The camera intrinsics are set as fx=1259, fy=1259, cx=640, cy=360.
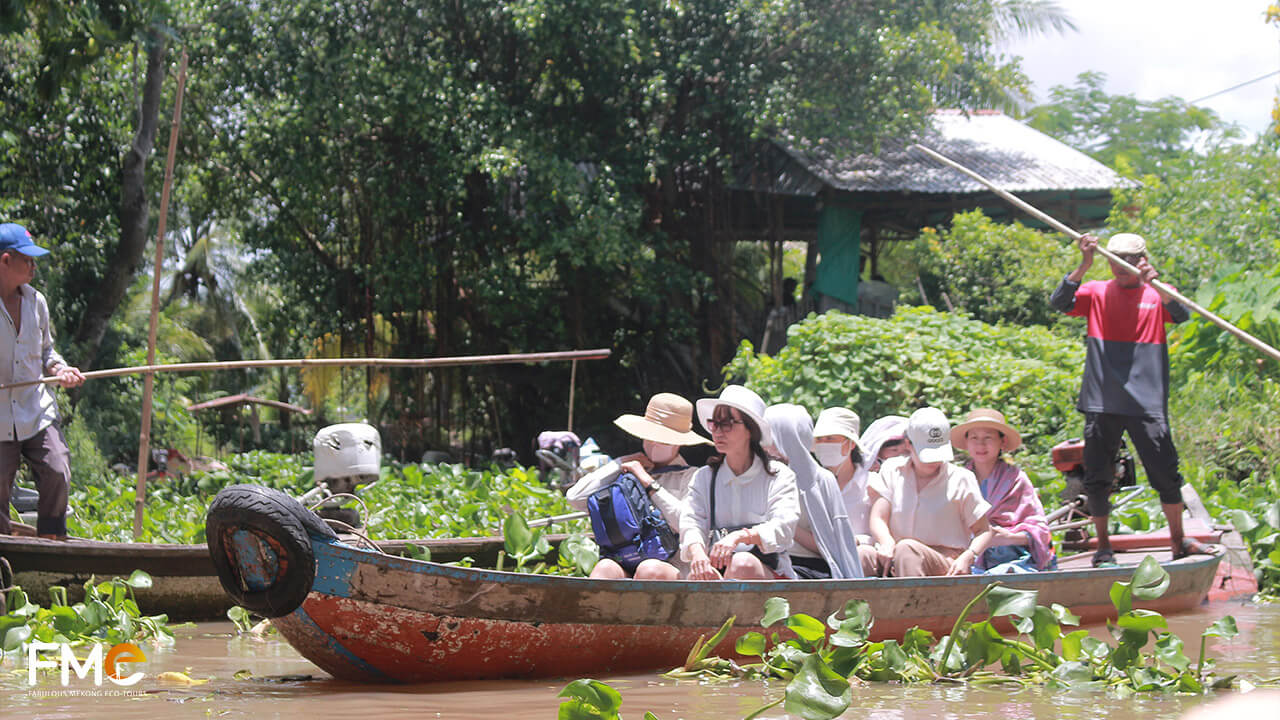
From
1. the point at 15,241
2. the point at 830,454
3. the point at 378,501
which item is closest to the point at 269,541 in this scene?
the point at 15,241

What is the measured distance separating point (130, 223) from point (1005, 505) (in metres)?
9.50

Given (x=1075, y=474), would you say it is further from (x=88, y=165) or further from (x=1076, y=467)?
(x=88, y=165)

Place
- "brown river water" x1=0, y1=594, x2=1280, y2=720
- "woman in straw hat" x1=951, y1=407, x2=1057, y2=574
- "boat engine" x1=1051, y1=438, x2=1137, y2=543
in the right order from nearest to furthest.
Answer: "brown river water" x1=0, y1=594, x2=1280, y2=720 → "woman in straw hat" x1=951, y1=407, x2=1057, y2=574 → "boat engine" x1=1051, y1=438, x2=1137, y2=543

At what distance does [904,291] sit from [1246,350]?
634 cm

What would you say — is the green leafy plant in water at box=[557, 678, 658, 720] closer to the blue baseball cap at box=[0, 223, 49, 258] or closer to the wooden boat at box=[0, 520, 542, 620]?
the wooden boat at box=[0, 520, 542, 620]

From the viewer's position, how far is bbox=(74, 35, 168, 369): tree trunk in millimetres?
11648

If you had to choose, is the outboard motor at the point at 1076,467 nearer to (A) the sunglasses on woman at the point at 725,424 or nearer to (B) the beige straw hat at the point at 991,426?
(B) the beige straw hat at the point at 991,426

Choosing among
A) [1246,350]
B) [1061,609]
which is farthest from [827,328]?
A: [1061,609]

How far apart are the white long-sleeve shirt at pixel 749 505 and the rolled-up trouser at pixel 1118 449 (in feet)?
6.98

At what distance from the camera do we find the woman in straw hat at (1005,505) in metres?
5.38

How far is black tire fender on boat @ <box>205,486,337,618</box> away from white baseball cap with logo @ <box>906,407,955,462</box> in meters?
2.47

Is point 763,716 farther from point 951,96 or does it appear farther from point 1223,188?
point 951,96

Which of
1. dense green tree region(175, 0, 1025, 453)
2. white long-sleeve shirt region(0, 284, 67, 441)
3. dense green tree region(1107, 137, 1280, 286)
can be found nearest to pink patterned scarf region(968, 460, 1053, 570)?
white long-sleeve shirt region(0, 284, 67, 441)

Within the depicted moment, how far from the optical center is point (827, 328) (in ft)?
32.6
